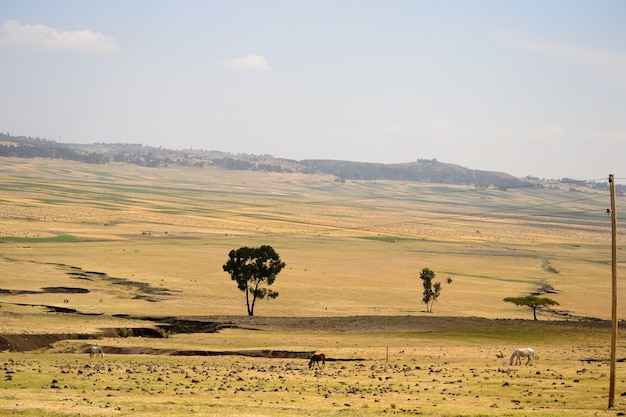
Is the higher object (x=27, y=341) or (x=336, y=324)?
(x=27, y=341)

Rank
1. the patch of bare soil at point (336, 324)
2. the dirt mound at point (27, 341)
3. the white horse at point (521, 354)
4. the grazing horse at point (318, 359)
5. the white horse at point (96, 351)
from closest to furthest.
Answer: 1. the grazing horse at point (318, 359)
2. the white horse at point (521, 354)
3. the white horse at point (96, 351)
4. the dirt mound at point (27, 341)
5. the patch of bare soil at point (336, 324)

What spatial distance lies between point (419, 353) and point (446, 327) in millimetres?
13109

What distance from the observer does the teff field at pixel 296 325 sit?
26.3m

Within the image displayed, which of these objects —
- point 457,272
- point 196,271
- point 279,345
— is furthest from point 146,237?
point 279,345

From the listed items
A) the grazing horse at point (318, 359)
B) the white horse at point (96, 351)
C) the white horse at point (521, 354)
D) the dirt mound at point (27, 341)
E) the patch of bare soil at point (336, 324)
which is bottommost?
the patch of bare soil at point (336, 324)

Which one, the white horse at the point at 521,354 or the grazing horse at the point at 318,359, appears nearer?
the grazing horse at the point at 318,359

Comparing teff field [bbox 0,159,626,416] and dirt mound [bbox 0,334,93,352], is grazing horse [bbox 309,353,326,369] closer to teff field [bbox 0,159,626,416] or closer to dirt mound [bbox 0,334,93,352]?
teff field [bbox 0,159,626,416]

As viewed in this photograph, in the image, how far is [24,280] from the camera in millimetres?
70125

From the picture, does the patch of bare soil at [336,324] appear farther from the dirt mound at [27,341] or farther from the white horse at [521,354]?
the white horse at [521,354]

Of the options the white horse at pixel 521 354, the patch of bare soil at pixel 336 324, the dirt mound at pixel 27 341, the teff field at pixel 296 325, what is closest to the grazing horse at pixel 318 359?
the teff field at pixel 296 325

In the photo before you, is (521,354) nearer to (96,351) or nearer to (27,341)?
(96,351)

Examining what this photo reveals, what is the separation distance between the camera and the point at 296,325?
179 ft

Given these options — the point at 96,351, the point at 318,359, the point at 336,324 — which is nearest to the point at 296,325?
the point at 336,324

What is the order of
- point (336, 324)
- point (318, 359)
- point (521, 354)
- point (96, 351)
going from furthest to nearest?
point (336, 324) < point (96, 351) < point (521, 354) < point (318, 359)
